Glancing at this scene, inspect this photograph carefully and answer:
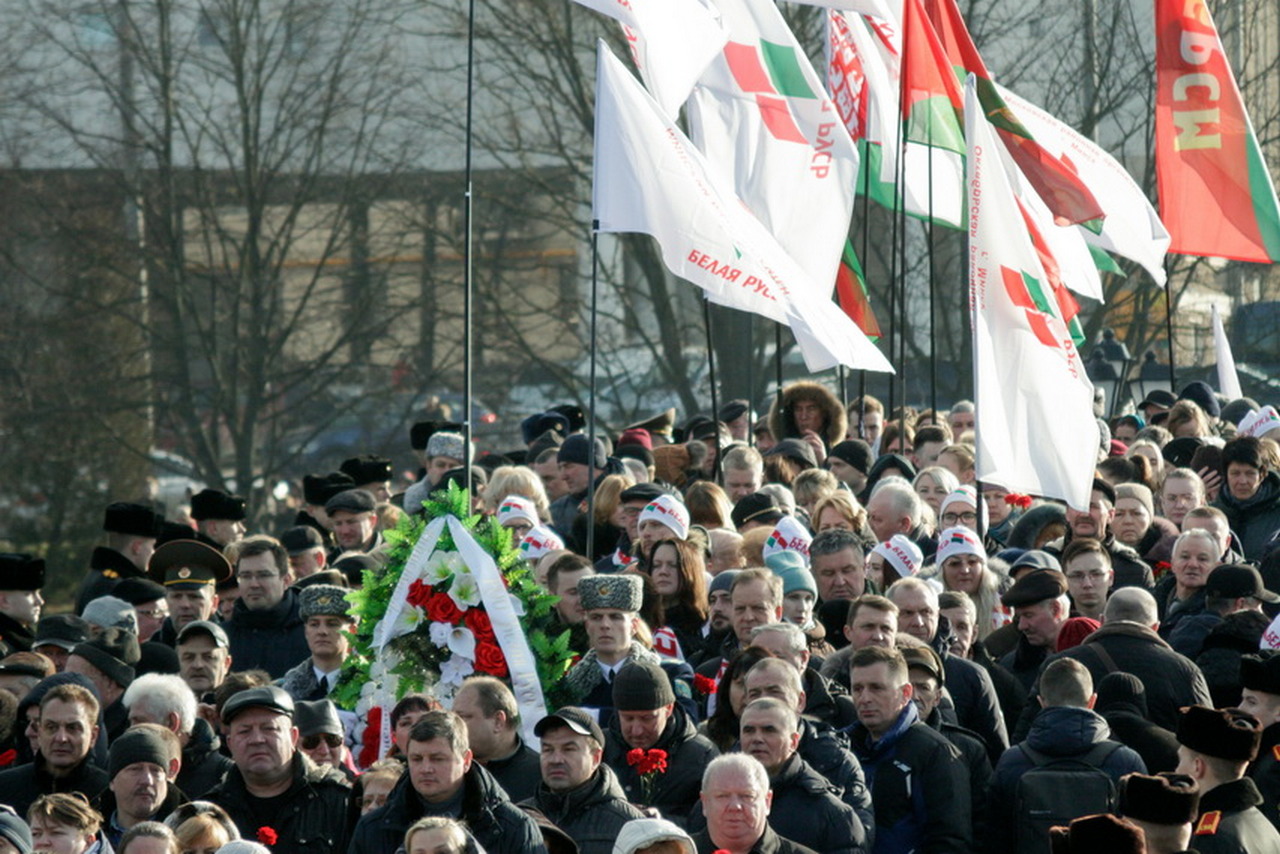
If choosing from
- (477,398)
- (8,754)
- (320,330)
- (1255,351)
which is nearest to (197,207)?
(320,330)

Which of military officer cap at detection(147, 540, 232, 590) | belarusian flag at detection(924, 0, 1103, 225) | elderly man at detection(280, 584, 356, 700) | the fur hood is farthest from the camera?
the fur hood

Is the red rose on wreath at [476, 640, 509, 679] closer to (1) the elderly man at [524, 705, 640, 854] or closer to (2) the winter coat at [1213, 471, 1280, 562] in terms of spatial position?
(1) the elderly man at [524, 705, 640, 854]

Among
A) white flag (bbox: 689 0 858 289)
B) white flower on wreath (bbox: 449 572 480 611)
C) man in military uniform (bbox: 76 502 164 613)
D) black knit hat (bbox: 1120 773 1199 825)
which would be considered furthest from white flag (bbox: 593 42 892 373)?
black knit hat (bbox: 1120 773 1199 825)

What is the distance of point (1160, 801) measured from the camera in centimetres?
710

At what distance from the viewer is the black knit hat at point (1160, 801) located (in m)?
7.09

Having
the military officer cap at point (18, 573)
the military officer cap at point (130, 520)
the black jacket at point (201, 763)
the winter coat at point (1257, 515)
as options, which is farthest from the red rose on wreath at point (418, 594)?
the winter coat at point (1257, 515)

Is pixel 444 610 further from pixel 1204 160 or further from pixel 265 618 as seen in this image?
pixel 1204 160

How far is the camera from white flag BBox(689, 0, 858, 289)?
1481cm

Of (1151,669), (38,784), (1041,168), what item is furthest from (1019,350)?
(38,784)

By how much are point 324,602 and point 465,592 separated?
1010 mm

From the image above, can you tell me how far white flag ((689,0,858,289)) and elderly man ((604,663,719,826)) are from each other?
625 cm

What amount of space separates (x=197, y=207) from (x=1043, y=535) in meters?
15.9

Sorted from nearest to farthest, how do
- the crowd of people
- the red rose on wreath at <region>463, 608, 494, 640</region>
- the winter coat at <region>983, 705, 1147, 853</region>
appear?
the crowd of people, the winter coat at <region>983, 705, 1147, 853</region>, the red rose on wreath at <region>463, 608, 494, 640</region>

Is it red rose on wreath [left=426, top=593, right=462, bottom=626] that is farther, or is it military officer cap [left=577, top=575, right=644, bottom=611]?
red rose on wreath [left=426, top=593, right=462, bottom=626]
